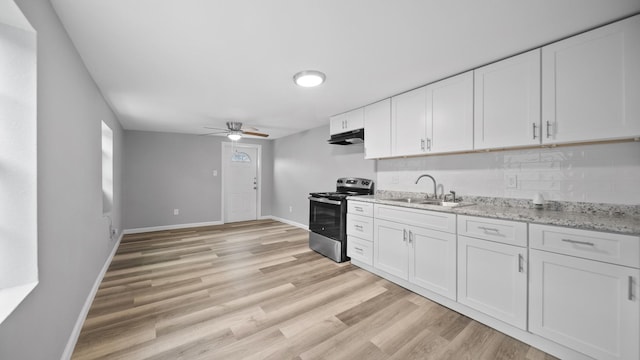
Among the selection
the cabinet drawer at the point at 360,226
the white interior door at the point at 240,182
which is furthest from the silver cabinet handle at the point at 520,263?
the white interior door at the point at 240,182

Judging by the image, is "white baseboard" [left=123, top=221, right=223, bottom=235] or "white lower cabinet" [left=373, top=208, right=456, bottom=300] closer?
"white lower cabinet" [left=373, top=208, right=456, bottom=300]

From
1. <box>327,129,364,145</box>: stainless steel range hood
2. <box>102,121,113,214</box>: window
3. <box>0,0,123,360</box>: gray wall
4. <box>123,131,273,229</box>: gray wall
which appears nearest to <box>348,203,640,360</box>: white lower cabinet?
<box>327,129,364,145</box>: stainless steel range hood

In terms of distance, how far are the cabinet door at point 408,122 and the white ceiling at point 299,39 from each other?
15cm

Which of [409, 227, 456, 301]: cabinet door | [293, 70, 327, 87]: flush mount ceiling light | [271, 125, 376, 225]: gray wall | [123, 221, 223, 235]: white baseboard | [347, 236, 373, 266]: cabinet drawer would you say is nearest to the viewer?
[409, 227, 456, 301]: cabinet door

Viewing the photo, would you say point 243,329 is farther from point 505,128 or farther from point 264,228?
point 264,228

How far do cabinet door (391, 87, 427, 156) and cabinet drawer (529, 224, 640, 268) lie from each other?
1.31 metres

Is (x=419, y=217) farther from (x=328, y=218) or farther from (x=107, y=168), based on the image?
(x=107, y=168)

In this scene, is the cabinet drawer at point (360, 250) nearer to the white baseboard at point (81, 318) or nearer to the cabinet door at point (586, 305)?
the cabinet door at point (586, 305)

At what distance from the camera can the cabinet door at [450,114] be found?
230 centimetres

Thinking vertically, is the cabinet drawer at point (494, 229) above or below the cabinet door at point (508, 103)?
below

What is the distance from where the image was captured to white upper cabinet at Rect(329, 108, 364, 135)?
3.45m

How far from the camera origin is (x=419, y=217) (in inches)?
94.6

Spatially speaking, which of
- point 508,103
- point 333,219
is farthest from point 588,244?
point 333,219

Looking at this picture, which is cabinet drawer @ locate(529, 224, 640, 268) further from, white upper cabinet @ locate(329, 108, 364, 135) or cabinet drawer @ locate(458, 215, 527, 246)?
white upper cabinet @ locate(329, 108, 364, 135)
